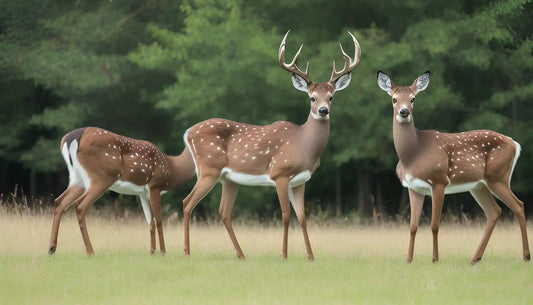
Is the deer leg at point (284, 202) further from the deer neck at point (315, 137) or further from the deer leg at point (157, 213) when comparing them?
the deer leg at point (157, 213)

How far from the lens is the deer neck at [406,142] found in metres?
10.4

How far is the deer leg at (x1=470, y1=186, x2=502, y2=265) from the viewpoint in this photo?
34.2 feet

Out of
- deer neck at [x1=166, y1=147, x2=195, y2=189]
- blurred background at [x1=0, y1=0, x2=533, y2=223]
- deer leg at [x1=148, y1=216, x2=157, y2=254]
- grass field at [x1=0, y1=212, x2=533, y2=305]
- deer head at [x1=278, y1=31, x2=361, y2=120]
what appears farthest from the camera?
blurred background at [x1=0, y1=0, x2=533, y2=223]

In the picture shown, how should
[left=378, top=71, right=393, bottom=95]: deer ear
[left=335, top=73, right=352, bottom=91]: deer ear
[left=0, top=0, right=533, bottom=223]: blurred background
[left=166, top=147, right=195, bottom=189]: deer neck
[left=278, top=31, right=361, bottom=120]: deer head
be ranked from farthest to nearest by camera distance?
1. [left=0, top=0, right=533, bottom=223]: blurred background
2. [left=166, top=147, right=195, bottom=189]: deer neck
3. [left=335, top=73, right=352, bottom=91]: deer ear
4. [left=378, top=71, right=393, bottom=95]: deer ear
5. [left=278, top=31, right=361, bottom=120]: deer head

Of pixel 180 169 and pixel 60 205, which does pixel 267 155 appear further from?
pixel 60 205

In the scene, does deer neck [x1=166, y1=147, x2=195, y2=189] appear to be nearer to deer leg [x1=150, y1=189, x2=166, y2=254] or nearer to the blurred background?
deer leg [x1=150, y1=189, x2=166, y2=254]

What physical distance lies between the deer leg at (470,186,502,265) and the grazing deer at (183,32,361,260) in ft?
6.49

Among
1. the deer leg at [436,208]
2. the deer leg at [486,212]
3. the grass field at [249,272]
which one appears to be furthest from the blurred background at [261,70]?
the deer leg at [436,208]

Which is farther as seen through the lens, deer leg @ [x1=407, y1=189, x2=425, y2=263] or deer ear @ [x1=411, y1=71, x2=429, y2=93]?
deer ear @ [x1=411, y1=71, x2=429, y2=93]

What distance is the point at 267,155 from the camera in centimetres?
1080

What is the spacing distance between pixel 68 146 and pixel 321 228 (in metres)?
6.02

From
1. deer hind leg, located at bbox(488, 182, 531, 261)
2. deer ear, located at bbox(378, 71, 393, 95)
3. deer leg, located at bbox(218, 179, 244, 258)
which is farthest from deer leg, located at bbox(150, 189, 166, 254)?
deer hind leg, located at bbox(488, 182, 531, 261)

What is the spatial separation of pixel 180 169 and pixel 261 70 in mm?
8740

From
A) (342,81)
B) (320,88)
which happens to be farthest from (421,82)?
(320,88)
